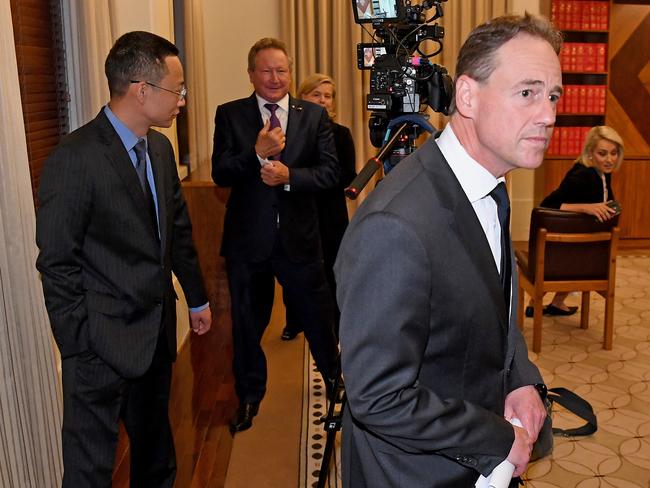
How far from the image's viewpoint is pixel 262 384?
304 cm

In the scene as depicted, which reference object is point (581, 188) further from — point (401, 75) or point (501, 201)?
point (501, 201)

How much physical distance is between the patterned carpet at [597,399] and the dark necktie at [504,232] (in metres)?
1.59

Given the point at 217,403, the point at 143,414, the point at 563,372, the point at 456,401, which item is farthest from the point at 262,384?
the point at 456,401

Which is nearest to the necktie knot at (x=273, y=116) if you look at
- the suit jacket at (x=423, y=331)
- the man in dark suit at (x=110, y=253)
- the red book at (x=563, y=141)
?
the man in dark suit at (x=110, y=253)

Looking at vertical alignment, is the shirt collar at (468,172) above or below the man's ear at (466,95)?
below

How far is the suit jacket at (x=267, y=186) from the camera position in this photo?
286 cm

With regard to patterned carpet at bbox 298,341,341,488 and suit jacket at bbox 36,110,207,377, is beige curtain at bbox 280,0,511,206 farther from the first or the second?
suit jacket at bbox 36,110,207,377

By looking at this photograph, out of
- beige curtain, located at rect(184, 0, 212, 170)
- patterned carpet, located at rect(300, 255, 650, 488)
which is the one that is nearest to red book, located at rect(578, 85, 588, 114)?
patterned carpet, located at rect(300, 255, 650, 488)

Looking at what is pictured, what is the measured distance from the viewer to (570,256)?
3.88 metres

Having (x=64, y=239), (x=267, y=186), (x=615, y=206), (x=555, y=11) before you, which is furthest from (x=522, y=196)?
(x=64, y=239)

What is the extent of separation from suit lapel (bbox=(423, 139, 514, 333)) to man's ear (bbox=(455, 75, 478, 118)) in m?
0.09

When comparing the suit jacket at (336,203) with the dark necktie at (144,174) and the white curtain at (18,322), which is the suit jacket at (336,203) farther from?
the white curtain at (18,322)

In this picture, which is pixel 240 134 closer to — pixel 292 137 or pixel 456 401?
pixel 292 137

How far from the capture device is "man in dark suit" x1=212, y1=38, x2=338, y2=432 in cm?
287
